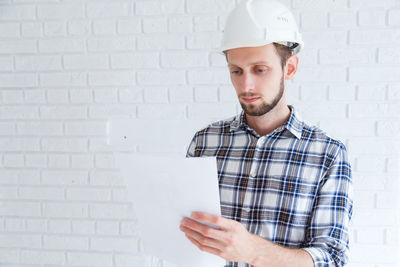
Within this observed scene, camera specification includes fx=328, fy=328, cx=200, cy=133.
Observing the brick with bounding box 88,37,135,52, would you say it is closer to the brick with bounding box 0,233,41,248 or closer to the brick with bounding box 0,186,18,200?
the brick with bounding box 0,186,18,200

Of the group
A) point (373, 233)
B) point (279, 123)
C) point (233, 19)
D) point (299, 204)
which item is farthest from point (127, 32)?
point (373, 233)

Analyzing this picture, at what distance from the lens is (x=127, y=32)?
1521 millimetres

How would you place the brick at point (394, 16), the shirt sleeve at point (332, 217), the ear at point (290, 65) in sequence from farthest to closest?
the brick at point (394, 16) < the ear at point (290, 65) < the shirt sleeve at point (332, 217)

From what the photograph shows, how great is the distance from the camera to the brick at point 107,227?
5.31 feet

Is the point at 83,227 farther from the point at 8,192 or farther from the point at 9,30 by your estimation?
the point at 9,30

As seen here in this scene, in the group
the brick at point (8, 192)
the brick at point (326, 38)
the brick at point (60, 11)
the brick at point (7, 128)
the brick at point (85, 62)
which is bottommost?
the brick at point (8, 192)

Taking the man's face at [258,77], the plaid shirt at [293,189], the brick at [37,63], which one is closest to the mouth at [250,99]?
the man's face at [258,77]

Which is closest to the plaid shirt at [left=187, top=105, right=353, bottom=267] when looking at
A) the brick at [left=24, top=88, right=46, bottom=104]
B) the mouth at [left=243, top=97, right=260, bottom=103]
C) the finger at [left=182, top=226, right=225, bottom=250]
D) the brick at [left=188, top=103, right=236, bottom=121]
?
→ the mouth at [left=243, top=97, right=260, bottom=103]

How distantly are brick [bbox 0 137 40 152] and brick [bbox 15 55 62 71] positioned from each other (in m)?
0.35

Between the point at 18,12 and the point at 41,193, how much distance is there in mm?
904

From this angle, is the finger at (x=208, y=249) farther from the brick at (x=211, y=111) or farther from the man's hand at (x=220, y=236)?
the brick at (x=211, y=111)

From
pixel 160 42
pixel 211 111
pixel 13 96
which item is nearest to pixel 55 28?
pixel 13 96

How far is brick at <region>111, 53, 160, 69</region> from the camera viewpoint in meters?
1.51

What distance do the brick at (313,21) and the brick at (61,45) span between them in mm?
1010
